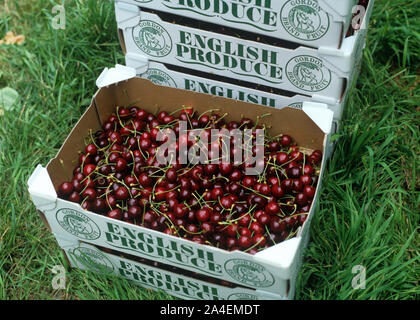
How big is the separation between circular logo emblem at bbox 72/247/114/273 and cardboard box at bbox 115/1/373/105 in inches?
36.2

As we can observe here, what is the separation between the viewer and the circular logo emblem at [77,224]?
2.02 m

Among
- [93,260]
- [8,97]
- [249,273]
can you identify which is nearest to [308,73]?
[249,273]

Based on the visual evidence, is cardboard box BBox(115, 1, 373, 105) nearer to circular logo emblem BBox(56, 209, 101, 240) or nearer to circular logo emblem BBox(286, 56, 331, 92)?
circular logo emblem BBox(286, 56, 331, 92)

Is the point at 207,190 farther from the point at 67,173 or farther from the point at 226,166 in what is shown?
the point at 67,173

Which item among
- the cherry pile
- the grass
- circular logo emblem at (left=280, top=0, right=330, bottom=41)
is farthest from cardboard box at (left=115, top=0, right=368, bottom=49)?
the grass

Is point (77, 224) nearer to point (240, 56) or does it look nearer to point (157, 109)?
point (157, 109)

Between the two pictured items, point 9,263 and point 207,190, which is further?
point 9,263

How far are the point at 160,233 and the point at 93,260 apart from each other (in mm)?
499

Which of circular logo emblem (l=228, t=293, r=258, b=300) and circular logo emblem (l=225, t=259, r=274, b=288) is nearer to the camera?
circular logo emblem (l=225, t=259, r=274, b=288)

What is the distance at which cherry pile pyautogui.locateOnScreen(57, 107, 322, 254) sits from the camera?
6.79 feet

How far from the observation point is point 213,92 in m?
2.51

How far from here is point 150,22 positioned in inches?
92.4
